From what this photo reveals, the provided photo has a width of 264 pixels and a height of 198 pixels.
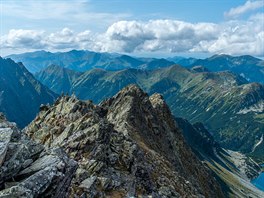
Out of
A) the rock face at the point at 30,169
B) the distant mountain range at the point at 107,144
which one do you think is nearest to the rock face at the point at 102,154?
the distant mountain range at the point at 107,144

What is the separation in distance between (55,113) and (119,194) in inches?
1523

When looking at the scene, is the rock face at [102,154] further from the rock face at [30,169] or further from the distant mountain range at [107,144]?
the rock face at [30,169]

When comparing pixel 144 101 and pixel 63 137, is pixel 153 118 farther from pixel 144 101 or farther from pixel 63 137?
pixel 63 137

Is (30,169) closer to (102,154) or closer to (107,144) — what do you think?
(102,154)

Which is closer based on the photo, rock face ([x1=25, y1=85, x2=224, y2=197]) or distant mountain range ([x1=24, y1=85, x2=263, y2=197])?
rock face ([x1=25, y1=85, x2=224, y2=197])

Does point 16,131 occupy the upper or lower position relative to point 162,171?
upper

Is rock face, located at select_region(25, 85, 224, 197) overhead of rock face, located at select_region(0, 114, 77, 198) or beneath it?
beneath

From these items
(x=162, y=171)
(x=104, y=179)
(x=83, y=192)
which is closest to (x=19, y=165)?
(x=83, y=192)

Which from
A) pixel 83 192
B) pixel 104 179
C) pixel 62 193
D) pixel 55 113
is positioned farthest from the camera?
pixel 55 113

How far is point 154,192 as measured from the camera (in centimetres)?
5231

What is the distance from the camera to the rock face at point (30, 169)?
2180 cm

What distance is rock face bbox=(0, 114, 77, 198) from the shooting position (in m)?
21.8

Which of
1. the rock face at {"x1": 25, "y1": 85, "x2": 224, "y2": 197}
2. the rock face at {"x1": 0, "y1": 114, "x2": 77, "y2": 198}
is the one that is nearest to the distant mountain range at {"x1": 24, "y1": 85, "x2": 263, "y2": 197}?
the rock face at {"x1": 25, "y1": 85, "x2": 224, "y2": 197}

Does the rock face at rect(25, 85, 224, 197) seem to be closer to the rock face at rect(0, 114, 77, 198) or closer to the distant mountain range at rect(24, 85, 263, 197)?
the distant mountain range at rect(24, 85, 263, 197)
